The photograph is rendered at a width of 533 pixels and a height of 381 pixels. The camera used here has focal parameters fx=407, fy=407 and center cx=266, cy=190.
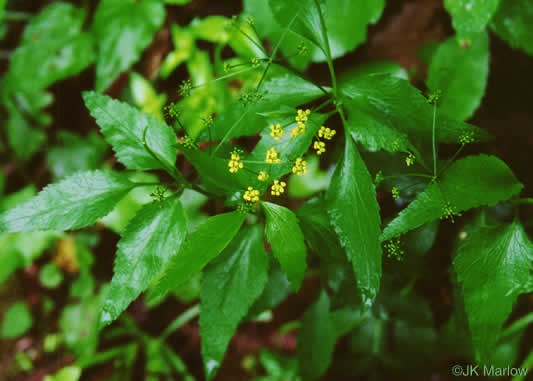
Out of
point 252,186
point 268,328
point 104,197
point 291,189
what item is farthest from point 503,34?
point 268,328

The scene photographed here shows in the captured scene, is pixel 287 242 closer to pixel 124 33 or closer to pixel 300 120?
pixel 300 120

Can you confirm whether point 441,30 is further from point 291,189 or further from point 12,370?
point 12,370

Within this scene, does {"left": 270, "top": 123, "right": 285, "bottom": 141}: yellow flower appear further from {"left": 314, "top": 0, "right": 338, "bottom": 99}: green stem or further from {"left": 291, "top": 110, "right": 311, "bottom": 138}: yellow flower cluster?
{"left": 314, "top": 0, "right": 338, "bottom": 99}: green stem

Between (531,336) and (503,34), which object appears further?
(531,336)

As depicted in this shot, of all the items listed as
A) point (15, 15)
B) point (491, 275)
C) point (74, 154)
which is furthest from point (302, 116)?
point (15, 15)

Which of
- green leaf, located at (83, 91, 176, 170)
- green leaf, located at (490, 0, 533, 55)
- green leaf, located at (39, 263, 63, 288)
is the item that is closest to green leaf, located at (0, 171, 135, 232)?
green leaf, located at (83, 91, 176, 170)

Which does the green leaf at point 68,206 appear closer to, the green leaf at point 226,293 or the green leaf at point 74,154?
the green leaf at point 226,293
